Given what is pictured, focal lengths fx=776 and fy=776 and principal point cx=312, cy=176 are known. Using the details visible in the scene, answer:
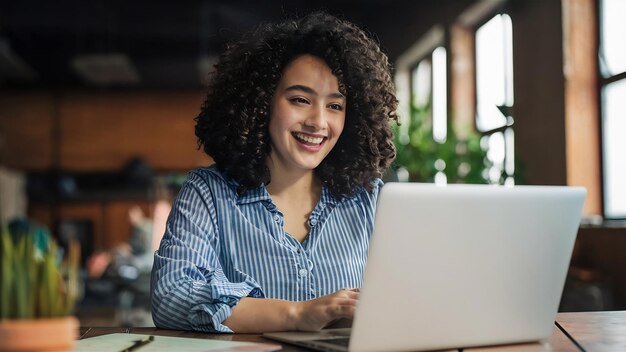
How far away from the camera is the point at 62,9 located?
8727 millimetres

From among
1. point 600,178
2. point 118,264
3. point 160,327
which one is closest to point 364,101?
point 160,327

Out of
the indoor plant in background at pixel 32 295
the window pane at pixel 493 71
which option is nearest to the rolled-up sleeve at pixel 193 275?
the indoor plant in background at pixel 32 295

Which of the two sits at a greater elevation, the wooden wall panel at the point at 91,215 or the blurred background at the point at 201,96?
the blurred background at the point at 201,96

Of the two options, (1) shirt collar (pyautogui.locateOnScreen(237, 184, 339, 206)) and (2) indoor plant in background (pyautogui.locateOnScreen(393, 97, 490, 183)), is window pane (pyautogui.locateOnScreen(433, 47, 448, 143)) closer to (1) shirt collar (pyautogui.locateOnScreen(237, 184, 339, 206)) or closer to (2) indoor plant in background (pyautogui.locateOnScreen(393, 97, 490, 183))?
(2) indoor plant in background (pyautogui.locateOnScreen(393, 97, 490, 183))

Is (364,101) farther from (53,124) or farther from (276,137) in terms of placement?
(53,124)

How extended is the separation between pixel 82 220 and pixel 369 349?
10.2 meters

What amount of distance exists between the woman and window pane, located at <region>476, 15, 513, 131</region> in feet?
13.6

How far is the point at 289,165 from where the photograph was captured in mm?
1973

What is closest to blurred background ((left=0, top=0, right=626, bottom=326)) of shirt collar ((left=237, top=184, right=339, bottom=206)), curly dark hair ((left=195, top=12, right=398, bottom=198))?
curly dark hair ((left=195, top=12, right=398, bottom=198))

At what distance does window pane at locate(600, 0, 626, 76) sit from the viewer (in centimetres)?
457

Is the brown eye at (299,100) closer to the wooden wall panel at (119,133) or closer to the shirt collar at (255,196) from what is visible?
the shirt collar at (255,196)

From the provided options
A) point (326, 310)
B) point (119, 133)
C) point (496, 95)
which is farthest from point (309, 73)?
point (119, 133)

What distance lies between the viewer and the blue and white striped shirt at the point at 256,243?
66.5 inches

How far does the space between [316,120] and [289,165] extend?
17cm
